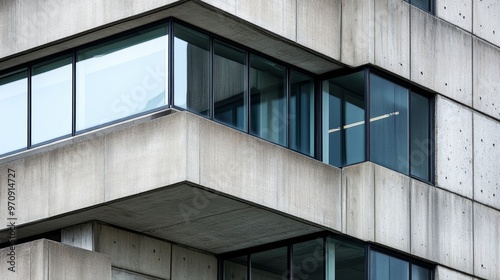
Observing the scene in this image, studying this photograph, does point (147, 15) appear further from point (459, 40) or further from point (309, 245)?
point (459, 40)

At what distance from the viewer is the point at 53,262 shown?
30.2 metres

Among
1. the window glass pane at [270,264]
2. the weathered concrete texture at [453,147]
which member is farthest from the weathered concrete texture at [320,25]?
the window glass pane at [270,264]

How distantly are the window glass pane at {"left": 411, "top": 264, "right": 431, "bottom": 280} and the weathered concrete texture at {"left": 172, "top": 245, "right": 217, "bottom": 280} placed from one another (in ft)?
13.6

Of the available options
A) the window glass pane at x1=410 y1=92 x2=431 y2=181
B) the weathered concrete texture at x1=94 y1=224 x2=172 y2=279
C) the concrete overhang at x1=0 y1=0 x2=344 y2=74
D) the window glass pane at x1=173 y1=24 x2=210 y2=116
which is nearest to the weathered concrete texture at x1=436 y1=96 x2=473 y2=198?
the window glass pane at x1=410 y1=92 x2=431 y2=181

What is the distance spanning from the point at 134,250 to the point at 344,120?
5.24 meters

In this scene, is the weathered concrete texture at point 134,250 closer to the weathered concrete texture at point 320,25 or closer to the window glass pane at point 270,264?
the window glass pane at point 270,264

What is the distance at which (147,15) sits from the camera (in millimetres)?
31281

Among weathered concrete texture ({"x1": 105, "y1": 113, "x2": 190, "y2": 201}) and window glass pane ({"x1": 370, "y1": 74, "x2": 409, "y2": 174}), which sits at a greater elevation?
window glass pane ({"x1": 370, "y1": 74, "x2": 409, "y2": 174})

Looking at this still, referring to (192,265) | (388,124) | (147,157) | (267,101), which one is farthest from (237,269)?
(147,157)

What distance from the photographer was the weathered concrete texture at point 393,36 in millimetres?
33906

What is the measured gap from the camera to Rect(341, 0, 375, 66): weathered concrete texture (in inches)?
1325

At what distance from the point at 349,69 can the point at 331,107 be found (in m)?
0.89

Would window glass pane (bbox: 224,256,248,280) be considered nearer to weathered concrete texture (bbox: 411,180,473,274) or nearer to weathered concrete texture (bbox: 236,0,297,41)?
weathered concrete texture (bbox: 411,180,473,274)

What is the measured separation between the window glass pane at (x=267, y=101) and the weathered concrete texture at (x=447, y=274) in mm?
4336
